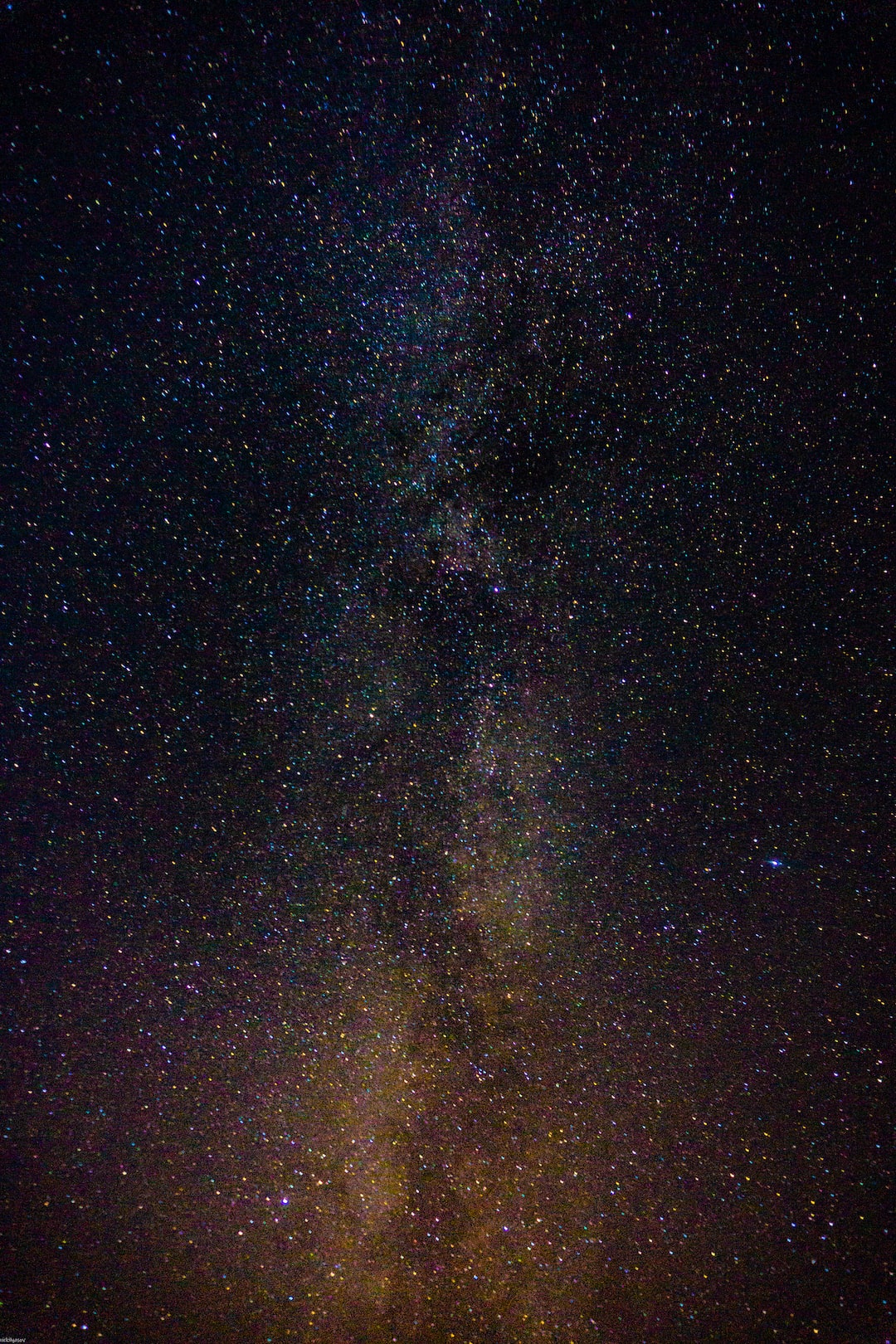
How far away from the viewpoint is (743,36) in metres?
0.52

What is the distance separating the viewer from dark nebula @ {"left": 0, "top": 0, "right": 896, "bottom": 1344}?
581mm

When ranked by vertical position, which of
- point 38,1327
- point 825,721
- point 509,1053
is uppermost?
point 825,721

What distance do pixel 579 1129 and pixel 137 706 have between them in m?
0.80

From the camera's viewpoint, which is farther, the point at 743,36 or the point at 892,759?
the point at 892,759

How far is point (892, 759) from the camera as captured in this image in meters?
0.64

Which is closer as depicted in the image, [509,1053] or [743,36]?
[743,36]

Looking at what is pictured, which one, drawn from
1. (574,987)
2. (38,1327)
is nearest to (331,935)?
(574,987)

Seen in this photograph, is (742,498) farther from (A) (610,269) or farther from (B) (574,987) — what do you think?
(B) (574,987)

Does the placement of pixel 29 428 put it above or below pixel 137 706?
above

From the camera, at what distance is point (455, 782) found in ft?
2.03

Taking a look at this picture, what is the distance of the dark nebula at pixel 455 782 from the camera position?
0.58 meters

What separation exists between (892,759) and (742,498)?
1.32ft

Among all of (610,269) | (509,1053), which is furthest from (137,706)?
(610,269)

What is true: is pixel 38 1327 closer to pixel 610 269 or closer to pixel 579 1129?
pixel 579 1129
